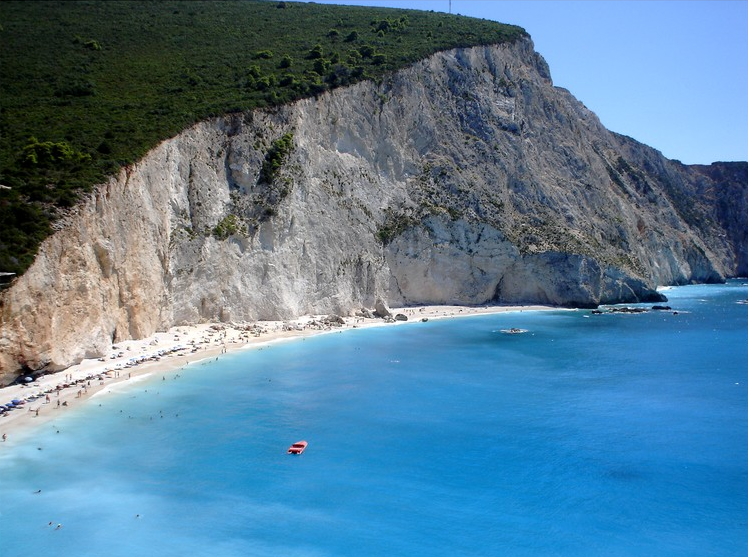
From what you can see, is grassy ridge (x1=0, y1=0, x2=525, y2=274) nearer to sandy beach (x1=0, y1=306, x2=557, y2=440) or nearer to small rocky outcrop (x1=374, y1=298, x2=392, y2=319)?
sandy beach (x1=0, y1=306, x2=557, y2=440)

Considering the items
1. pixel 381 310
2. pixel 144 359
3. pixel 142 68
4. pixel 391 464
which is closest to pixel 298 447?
pixel 391 464

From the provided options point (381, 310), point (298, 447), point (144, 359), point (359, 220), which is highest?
point (359, 220)

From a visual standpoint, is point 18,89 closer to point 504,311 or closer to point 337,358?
point 337,358

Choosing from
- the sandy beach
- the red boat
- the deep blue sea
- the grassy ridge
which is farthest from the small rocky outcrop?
the red boat

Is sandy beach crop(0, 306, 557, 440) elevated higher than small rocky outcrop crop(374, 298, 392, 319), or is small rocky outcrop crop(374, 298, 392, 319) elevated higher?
small rocky outcrop crop(374, 298, 392, 319)

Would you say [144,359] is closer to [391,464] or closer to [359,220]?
[391,464]

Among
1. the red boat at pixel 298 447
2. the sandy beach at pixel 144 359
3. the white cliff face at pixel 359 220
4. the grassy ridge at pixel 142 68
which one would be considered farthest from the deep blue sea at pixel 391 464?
the grassy ridge at pixel 142 68
